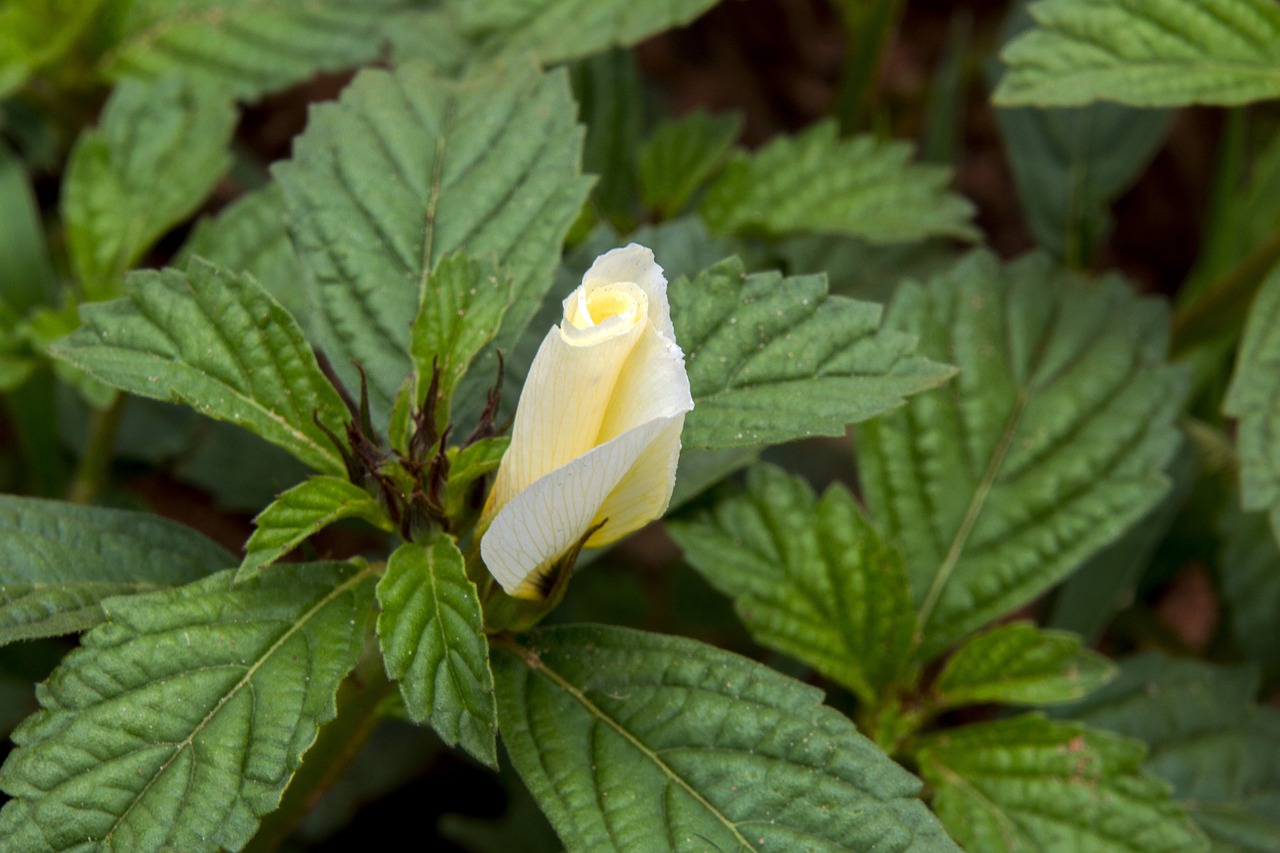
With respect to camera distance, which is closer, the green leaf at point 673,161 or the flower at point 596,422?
the flower at point 596,422

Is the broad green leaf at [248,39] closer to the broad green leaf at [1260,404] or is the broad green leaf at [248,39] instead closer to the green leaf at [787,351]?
the green leaf at [787,351]

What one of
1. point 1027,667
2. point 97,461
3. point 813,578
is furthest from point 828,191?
point 97,461

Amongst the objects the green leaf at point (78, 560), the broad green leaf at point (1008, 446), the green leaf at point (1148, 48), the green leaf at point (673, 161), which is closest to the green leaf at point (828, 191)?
the green leaf at point (673, 161)

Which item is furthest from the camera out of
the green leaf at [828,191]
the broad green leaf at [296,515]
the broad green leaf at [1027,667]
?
the green leaf at [828,191]

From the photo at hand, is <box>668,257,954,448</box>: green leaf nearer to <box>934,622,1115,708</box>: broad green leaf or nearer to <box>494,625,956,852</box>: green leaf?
<box>494,625,956,852</box>: green leaf

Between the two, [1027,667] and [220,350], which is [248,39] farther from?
[1027,667]

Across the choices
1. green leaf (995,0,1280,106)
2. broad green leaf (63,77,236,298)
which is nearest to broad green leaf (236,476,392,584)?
broad green leaf (63,77,236,298)

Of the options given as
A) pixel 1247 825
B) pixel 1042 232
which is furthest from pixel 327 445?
pixel 1042 232

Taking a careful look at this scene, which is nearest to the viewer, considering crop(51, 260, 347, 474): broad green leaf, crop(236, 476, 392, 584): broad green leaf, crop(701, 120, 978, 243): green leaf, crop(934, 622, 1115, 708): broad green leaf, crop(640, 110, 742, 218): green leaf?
crop(236, 476, 392, 584): broad green leaf
